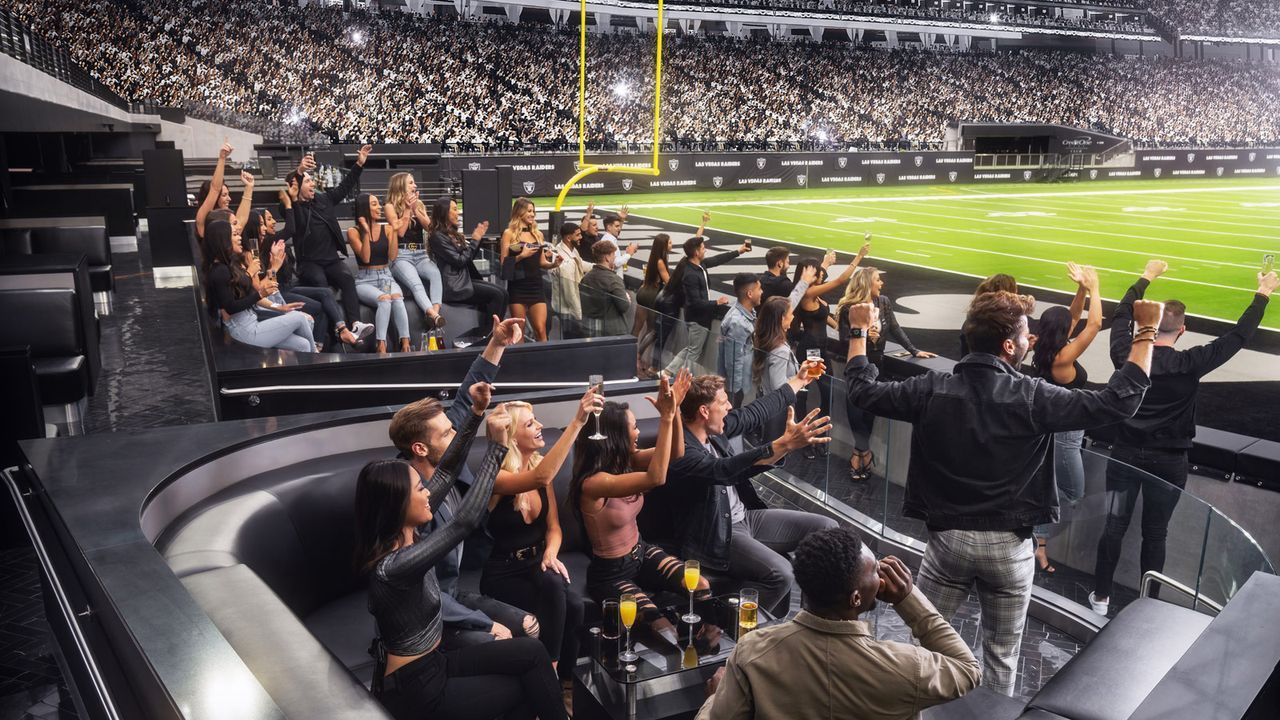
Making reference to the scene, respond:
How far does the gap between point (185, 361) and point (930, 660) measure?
31.0ft

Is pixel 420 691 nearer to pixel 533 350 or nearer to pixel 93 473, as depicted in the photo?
pixel 93 473

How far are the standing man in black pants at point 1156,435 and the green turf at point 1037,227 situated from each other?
10.9 metres

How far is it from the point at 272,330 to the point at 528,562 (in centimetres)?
395

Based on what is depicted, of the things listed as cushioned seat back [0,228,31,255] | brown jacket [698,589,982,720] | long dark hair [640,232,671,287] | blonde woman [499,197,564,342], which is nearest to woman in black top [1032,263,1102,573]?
brown jacket [698,589,982,720]

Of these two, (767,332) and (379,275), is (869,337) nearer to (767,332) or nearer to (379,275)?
(767,332)

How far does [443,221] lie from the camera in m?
9.72

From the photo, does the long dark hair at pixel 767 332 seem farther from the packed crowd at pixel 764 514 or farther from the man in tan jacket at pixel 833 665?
the man in tan jacket at pixel 833 665

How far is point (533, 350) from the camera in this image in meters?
7.77

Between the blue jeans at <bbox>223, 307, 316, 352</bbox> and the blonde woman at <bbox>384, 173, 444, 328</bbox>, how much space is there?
5.06 feet

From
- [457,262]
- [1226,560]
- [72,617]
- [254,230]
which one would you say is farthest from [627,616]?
[254,230]

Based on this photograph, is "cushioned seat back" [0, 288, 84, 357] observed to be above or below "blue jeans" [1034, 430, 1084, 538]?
above

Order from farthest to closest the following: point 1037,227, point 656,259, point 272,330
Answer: point 1037,227
point 656,259
point 272,330

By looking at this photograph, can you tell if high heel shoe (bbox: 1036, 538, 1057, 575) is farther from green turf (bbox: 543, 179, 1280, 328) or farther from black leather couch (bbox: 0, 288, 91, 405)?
green turf (bbox: 543, 179, 1280, 328)

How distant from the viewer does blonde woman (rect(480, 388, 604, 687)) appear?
4598 millimetres
